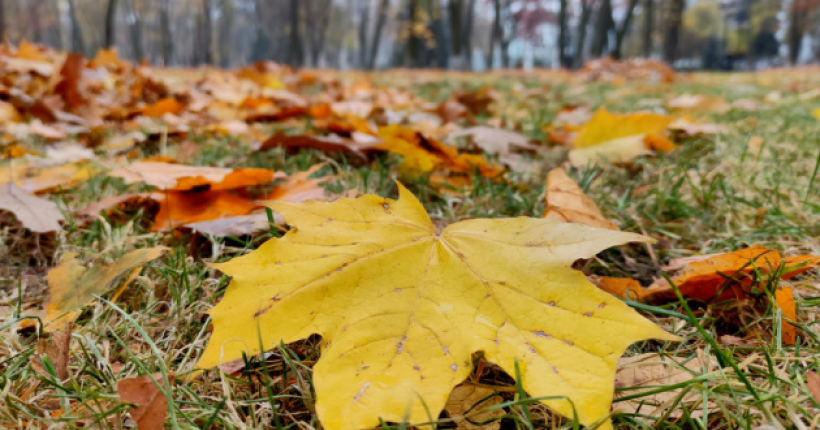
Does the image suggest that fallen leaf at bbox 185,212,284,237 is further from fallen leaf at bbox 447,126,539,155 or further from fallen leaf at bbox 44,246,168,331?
fallen leaf at bbox 447,126,539,155

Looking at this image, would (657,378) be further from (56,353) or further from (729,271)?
(56,353)

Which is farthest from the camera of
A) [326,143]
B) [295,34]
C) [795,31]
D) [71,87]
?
[795,31]

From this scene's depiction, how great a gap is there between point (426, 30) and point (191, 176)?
667 inches

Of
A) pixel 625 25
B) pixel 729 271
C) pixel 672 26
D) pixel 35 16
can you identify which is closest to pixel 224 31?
pixel 35 16

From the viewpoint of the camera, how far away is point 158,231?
107 cm

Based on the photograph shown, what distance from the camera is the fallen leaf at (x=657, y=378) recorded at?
59 centimetres

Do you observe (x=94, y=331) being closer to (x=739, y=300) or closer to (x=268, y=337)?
(x=268, y=337)

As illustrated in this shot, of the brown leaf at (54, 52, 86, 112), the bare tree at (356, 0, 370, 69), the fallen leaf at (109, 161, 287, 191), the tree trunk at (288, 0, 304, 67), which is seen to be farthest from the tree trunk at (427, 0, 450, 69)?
the fallen leaf at (109, 161, 287, 191)

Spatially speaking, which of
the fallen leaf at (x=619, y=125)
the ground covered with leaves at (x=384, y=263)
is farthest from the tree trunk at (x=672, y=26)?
the fallen leaf at (x=619, y=125)

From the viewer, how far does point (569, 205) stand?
0.95 m

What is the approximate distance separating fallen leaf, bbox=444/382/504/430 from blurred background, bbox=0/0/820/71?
1196 cm

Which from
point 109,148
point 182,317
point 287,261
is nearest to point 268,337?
point 287,261

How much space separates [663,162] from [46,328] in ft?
5.82

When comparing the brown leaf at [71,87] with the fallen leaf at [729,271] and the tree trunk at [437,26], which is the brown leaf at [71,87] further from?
the tree trunk at [437,26]
